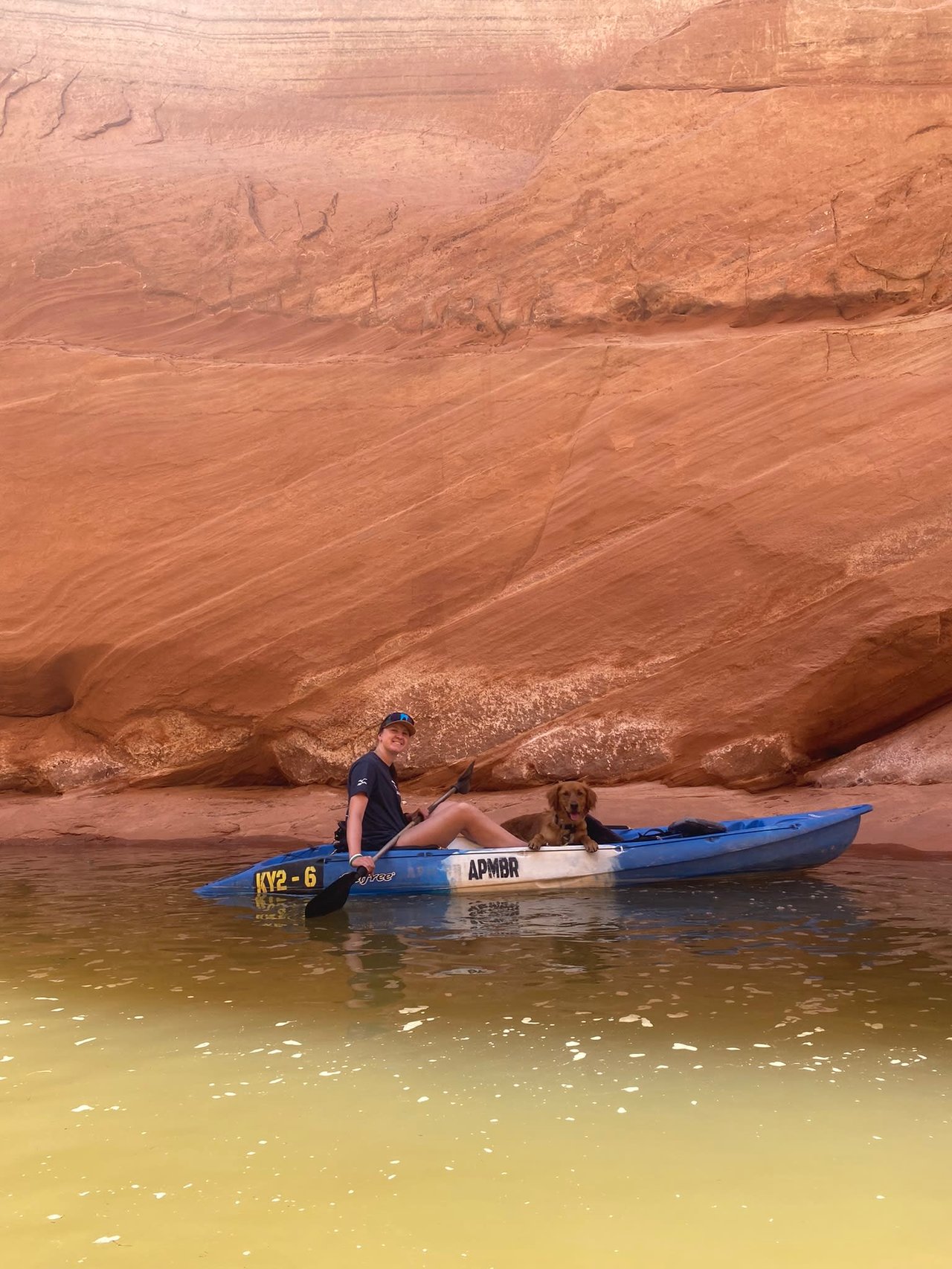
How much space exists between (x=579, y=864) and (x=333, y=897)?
1.69 metres

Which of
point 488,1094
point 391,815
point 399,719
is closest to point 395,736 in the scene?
point 399,719

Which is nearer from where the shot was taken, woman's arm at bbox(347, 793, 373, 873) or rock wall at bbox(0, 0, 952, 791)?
woman's arm at bbox(347, 793, 373, 873)

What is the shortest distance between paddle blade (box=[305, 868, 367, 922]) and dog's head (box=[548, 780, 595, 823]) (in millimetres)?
1526

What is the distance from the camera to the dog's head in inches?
330

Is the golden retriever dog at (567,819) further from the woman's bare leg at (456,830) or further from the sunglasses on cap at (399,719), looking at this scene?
the sunglasses on cap at (399,719)

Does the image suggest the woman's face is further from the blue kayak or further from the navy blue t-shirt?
the blue kayak

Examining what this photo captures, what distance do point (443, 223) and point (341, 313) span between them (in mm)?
1630

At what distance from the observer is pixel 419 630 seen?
12.3m

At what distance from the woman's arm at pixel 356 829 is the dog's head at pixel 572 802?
138 centimetres

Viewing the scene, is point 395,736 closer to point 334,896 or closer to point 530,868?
point 334,896

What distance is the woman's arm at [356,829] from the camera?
781cm

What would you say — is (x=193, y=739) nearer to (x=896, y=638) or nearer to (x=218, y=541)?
(x=218, y=541)

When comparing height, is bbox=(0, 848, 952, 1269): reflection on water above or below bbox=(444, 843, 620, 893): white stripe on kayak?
above

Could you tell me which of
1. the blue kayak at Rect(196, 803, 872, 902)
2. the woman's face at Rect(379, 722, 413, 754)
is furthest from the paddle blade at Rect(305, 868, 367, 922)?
the woman's face at Rect(379, 722, 413, 754)
